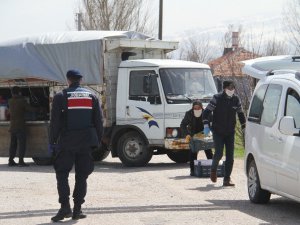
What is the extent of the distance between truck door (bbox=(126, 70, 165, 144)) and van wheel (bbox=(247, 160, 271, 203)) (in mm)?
6838

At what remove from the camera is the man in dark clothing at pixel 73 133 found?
1068cm

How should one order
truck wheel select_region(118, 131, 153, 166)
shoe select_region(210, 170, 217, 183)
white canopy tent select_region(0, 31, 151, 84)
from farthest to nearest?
white canopy tent select_region(0, 31, 151, 84), truck wheel select_region(118, 131, 153, 166), shoe select_region(210, 170, 217, 183)

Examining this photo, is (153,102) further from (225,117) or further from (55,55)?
(225,117)

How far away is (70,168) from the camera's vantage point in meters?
10.8

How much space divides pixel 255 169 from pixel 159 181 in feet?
13.3

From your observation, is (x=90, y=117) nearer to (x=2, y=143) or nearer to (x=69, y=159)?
(x=69, y=159)

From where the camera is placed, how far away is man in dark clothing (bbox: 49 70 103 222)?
35.0ft

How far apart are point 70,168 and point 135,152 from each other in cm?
903

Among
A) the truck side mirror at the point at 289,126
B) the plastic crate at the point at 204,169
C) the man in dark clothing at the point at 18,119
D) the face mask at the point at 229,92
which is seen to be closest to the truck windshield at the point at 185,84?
the plastic crate at the point at 204,169

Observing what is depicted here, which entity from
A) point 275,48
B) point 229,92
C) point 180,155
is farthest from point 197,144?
point 275,48

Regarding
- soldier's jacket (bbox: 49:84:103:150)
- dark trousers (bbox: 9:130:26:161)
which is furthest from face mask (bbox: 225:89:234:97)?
dark trousers (bbox: 9:130:26:161)

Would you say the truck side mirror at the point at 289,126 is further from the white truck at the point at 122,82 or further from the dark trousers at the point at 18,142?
the dark trousers at the point at 18,142

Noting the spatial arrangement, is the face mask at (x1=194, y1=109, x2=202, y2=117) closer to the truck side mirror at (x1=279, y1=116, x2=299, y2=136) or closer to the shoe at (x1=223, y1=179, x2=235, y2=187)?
the shoe at (x1=223, y1=179, x2=235, y2=187)

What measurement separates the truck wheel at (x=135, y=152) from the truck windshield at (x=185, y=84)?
1228 millimetres
